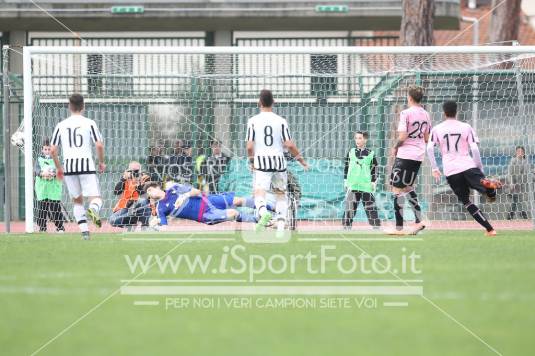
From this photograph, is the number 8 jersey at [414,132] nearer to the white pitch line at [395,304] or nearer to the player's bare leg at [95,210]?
the player's bare leg at [95,210]

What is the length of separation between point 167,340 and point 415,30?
54.3 feet

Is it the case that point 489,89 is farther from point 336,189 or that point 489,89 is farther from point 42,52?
point 42,52

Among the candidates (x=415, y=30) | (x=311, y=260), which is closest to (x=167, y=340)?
(x=311, y=260)

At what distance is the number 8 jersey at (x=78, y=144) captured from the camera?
12867mm

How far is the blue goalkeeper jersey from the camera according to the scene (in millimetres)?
14086

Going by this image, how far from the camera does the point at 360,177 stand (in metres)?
16.0

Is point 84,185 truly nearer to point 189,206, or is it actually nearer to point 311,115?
point 189,206

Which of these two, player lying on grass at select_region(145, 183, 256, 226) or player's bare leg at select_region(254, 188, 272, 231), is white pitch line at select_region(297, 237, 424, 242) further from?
player lying on grass at select_region(145, 183, 256, 226)

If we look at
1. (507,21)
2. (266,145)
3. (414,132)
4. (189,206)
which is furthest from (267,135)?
(507,21)

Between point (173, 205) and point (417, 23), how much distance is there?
8.71m

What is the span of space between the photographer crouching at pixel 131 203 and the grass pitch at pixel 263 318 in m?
6.39

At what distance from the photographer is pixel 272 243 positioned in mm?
11547

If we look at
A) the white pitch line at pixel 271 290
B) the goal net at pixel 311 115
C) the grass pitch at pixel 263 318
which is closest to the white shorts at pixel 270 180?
the grass pitch at pixel 263 318

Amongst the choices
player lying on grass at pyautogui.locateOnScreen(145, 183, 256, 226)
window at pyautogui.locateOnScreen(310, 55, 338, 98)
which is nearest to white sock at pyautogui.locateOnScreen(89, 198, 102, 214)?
player lying on grass at pyautogui.locateOnScreen(145, 183, 256, 226)
